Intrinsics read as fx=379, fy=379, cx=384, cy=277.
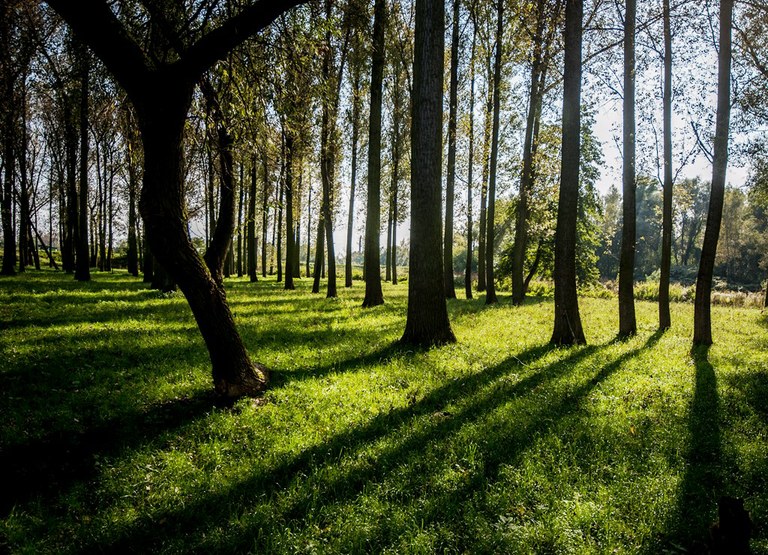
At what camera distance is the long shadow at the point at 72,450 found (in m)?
4.05

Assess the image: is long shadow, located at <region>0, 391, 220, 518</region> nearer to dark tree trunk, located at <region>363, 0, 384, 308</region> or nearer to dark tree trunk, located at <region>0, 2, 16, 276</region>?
dark tree trunk, located at <region>363, 0, 384, 308</region>

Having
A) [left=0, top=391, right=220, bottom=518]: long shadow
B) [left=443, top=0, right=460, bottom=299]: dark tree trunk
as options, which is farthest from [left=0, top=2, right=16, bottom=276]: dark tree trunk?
[left=443, top=0, right=460, bottom=299]: dark tree trunk

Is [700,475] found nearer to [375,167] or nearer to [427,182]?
[427,182]

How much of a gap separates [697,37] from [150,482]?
17.5 metres

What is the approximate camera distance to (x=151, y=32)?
6973 mm

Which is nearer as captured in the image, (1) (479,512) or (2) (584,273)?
(1) (479,512)

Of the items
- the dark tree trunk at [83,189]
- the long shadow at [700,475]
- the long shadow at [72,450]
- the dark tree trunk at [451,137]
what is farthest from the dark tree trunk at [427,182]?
the dark tree trunk at [83,189]

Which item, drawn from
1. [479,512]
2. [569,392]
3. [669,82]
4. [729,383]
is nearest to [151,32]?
[479,512]

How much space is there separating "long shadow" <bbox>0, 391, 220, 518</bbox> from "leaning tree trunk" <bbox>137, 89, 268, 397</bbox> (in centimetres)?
73

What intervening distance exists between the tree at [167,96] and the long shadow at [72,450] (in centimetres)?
124

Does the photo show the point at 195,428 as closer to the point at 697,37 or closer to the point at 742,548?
the point at 742,548

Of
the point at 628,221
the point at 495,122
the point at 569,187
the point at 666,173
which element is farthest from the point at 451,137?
the point at 569,187

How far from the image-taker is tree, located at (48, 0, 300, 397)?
490 centimetres

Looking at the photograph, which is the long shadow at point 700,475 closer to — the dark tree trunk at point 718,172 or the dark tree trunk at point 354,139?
the dark tree trunk at point 718,172
